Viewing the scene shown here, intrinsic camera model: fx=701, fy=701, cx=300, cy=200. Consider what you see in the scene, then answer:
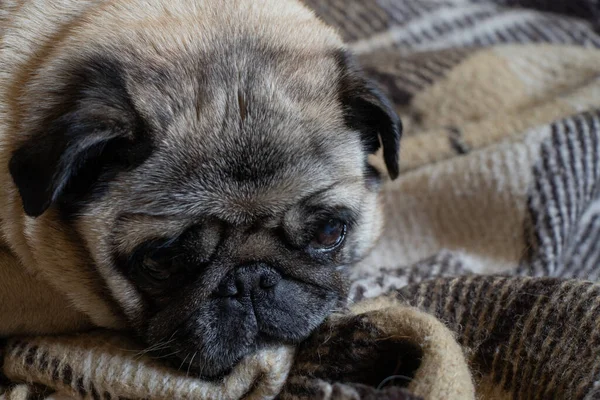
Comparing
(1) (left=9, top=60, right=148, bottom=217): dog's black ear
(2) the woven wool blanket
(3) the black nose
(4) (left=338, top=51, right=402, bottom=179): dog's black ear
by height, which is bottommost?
(2) the woven wool blanket

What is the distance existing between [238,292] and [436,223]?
1.43m

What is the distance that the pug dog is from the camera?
2094mm

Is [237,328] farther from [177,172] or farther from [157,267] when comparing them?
[177,172]

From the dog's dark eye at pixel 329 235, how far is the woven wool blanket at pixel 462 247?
246 mm

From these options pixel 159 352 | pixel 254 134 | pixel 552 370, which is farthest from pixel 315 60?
pixel 552 370

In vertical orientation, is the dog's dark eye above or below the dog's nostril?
below

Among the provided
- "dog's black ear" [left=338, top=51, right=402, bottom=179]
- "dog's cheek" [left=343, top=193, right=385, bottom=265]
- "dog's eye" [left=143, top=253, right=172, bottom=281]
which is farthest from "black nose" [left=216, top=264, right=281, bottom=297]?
"dog's black ear" [left=338, top=51, right=402, bottom=179]

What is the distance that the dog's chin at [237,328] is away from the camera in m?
2.12

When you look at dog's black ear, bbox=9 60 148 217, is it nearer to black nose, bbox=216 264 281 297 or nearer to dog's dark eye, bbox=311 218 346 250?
black nose, bbox=216 264 281 297

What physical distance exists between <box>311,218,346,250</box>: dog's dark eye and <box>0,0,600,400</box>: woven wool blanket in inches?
9.7

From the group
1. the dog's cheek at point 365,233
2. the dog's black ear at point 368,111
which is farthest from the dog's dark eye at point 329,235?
the dog's black ear at point 368,111

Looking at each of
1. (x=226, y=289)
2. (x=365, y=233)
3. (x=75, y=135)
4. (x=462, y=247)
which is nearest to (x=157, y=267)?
(x=226, y=289)

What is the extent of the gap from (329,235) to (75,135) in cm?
89

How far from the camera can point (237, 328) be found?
84.4 inches
